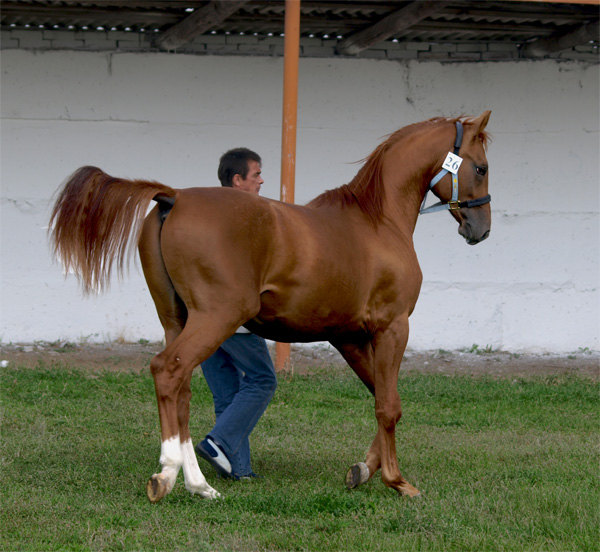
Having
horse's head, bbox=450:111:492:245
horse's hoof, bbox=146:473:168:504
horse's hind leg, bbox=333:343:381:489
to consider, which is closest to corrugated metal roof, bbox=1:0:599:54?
horse's head, bbox=450:111:492:245

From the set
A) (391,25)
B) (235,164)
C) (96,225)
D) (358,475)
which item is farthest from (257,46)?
(358,475)

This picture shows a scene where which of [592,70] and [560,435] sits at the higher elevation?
[592,70]

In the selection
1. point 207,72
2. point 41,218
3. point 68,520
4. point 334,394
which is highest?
point 207,72

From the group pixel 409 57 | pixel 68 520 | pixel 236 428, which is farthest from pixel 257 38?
pixel 68 520

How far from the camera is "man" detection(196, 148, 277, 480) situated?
4.82m

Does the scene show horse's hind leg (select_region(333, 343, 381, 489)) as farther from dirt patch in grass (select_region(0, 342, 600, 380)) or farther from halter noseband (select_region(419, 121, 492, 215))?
dirt patch in grass (select_region(0, 342, 600, 380))

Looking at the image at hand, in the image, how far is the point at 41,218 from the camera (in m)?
9.52

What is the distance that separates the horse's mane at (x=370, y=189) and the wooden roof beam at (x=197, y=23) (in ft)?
12.4

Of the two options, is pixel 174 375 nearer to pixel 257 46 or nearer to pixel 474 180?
pixel 474 180

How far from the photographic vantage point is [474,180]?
4.84 m

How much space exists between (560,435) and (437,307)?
3.75 metres

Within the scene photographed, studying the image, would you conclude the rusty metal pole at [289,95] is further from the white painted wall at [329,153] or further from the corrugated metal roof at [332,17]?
the white painted wall at [329,153]

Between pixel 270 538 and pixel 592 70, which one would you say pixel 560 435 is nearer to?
pixel 270 538

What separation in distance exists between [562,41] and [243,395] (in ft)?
22.2
